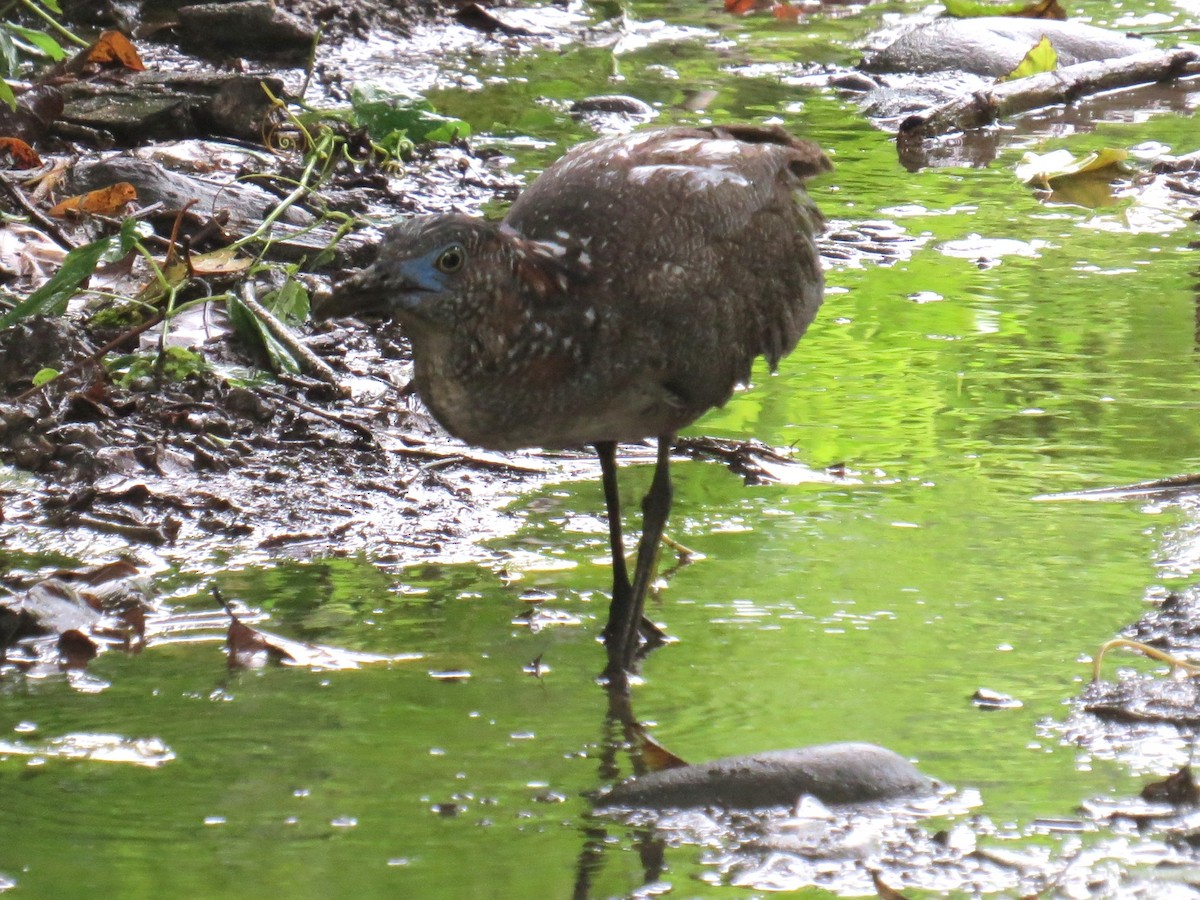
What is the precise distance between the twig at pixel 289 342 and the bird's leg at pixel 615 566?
5.35 feet

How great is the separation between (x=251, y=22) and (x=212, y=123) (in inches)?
95.9

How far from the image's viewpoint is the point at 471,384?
3.80 meters

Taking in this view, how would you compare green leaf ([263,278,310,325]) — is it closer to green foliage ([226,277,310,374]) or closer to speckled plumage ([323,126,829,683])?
green foliage ([226,277,310,374])

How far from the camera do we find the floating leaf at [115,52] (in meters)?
9.45

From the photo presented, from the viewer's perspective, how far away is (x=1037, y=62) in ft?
35.1

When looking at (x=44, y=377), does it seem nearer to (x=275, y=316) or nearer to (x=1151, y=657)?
(x=275, y=316)

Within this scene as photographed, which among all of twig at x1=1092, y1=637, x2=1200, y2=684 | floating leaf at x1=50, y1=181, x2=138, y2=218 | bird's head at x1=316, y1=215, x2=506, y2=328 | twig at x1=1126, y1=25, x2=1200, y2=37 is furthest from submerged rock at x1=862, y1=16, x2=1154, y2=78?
bird's head at x1=316, y1=215, x2=506, y2=328

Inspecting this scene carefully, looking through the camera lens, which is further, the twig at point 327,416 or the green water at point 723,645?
the twig at point 327,416

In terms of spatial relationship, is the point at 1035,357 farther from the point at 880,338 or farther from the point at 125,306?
the point at 125,306

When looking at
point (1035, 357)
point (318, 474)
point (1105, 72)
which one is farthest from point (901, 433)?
point (1105, 72)

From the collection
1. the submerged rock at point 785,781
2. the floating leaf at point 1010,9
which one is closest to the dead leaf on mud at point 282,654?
the submerged rock at point 785,781

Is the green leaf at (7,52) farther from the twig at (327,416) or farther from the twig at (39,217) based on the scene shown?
the twig at (327,416)

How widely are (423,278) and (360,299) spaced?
143 mm

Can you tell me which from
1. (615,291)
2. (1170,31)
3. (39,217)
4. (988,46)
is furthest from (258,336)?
(1170,31)
